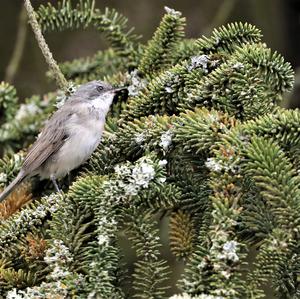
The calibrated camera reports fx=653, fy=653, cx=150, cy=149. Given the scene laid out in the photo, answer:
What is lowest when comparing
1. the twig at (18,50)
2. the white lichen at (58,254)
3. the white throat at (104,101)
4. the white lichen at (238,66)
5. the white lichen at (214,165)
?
the white lichen at (58,254)

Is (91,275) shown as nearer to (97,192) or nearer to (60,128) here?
(97,192)

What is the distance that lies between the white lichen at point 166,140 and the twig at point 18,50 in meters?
2.75

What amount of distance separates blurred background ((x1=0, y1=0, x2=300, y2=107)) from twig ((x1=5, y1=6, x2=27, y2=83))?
8 cm

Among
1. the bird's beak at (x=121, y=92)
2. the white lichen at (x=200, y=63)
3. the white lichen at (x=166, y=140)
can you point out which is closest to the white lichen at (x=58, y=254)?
the white lichen at (x=166, y=140)

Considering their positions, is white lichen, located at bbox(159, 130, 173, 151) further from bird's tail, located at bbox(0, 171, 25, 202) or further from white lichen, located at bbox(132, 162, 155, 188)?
bird's tail, located at bbox(0, 171, 25, 202)

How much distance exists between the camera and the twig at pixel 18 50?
4.82 meters

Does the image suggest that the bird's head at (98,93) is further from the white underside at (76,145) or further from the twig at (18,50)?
the twig at (18,50)

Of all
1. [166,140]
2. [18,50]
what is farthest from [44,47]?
[18,50]

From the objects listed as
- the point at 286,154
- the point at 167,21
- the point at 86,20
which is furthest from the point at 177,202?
the point at 86,20

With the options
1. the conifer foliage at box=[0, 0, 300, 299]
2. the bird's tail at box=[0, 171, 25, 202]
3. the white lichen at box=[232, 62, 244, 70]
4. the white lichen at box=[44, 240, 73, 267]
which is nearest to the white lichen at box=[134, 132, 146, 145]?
the conifer foliage at box=[0, 0, 300, 299]

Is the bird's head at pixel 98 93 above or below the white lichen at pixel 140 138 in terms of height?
above

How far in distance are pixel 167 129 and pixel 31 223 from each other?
591mm

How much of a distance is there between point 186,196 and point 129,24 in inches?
124

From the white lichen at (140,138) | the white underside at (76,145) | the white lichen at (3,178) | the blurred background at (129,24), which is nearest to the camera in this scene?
the white lichen at (140,138)
